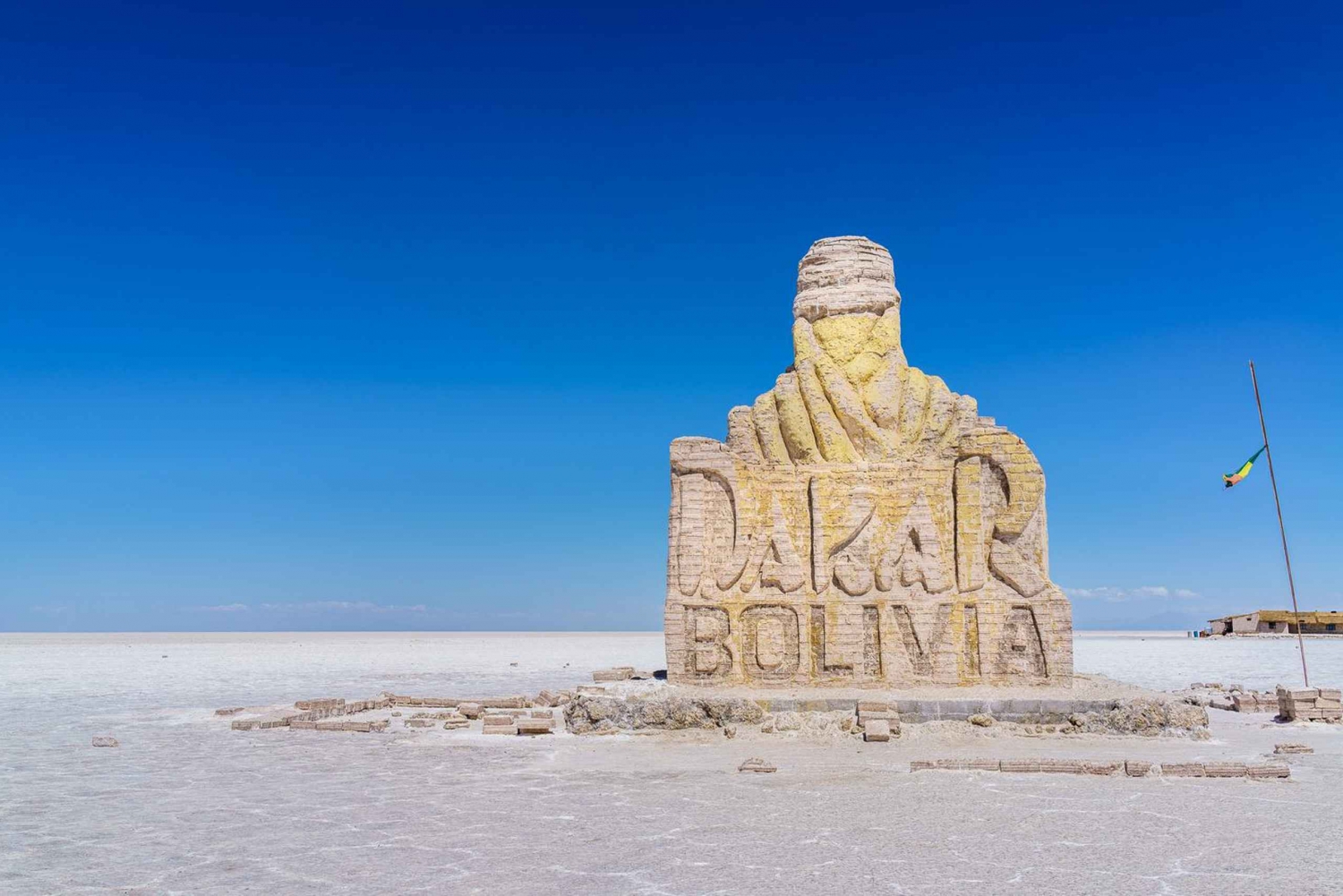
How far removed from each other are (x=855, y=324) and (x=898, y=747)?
7116 millimetres

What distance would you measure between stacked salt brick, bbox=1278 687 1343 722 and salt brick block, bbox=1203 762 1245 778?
19.3 ft

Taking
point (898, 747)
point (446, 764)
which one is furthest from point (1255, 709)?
point (446, 764)

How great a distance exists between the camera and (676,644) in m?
16.2

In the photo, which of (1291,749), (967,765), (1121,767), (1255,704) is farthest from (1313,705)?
(967,765)

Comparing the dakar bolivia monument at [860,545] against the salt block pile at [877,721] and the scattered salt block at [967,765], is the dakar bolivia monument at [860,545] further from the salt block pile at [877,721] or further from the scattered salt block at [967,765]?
the scattered salt block at [967,765]

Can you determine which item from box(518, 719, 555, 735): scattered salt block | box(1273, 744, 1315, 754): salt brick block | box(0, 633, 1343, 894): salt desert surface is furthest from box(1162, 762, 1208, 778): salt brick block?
box(518, 719, 555, 735): scattered salt block

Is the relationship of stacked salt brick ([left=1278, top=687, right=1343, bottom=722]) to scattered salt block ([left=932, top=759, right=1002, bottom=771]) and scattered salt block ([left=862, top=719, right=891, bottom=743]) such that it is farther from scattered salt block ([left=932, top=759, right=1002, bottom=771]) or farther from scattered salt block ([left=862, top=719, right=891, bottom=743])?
scattered salt block ([left=932, top=759, right=1002, bottom=771])

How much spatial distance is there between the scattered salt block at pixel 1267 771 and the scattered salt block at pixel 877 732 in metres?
4.18

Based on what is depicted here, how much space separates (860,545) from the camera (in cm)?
1612

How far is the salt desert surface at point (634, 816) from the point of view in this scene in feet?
25.1

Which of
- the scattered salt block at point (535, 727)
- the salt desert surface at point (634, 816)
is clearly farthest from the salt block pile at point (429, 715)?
the salt desert surface at point (634, 816)

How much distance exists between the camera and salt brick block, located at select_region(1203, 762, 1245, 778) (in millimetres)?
11219

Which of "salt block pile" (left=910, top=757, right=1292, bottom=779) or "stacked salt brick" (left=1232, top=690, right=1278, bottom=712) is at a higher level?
"stacked salt brick" (left=1232, top=690, right=1278, bottom=712)

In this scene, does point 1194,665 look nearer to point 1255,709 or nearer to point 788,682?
point 1255,709
